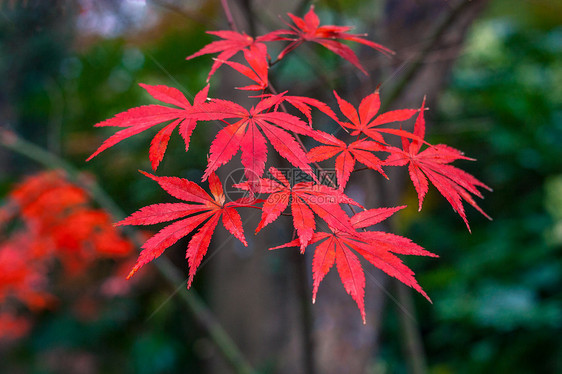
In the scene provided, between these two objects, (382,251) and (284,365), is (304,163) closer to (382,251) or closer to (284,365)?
(382,251)

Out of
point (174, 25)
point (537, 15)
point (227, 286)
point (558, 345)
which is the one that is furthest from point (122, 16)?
point (537, 15)

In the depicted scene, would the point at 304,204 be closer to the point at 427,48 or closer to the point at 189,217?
the point at 189,217

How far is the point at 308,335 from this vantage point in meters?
0.95

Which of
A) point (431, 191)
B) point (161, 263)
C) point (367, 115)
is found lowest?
point (431, 191)

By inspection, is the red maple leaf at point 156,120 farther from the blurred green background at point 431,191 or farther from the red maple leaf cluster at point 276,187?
the blurred green background at point 431,191

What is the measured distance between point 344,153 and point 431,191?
2.03m

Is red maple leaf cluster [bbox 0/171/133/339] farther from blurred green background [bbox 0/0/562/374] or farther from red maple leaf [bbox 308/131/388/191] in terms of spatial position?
red maple leaf [bbox 308/131/388/191]

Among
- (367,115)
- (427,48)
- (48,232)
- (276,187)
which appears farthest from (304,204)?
(48,232)

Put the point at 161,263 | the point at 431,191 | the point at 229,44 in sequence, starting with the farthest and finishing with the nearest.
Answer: the point at 431,191 < the point at 161,263 < the point at 229,44

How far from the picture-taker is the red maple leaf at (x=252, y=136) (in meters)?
0.34

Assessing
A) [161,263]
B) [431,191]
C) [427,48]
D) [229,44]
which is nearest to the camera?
[229,44]

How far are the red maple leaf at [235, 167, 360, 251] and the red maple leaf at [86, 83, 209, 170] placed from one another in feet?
0.27

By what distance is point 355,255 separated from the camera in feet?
1.25

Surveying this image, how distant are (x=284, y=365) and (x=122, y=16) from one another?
48.4 inches
